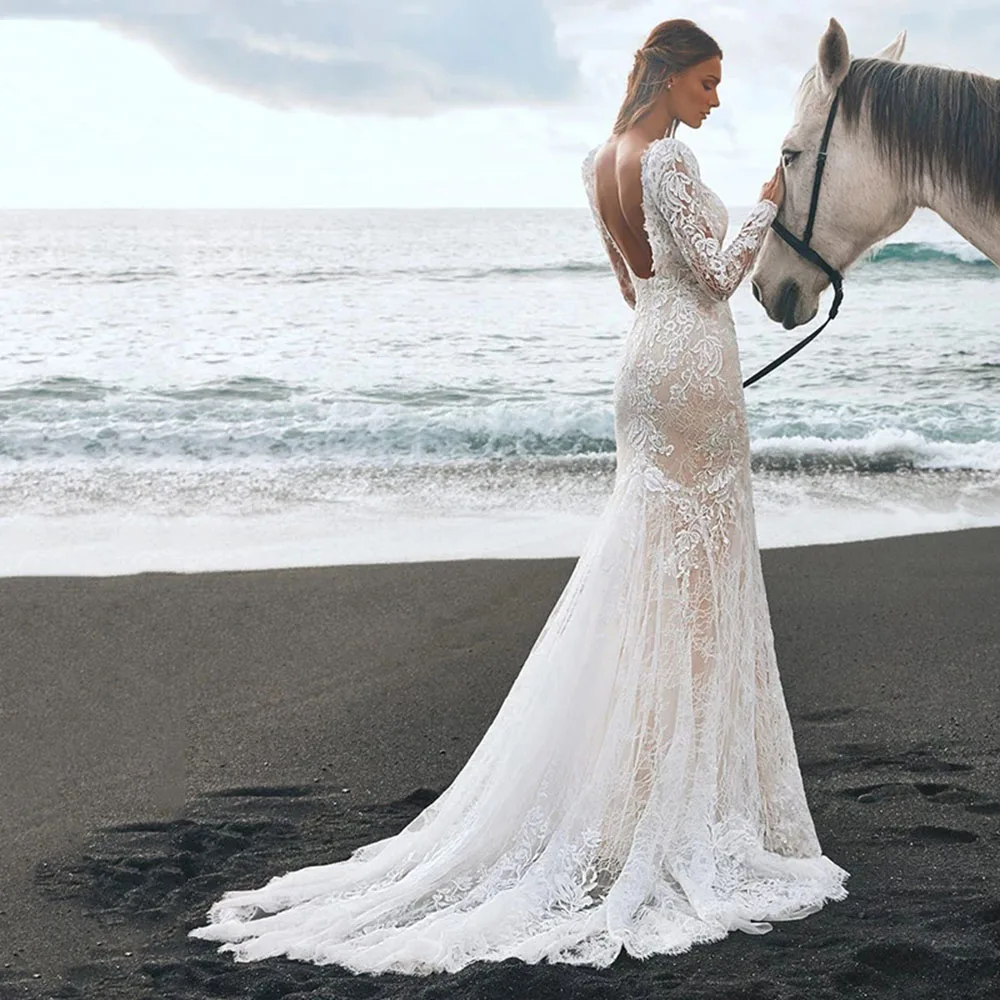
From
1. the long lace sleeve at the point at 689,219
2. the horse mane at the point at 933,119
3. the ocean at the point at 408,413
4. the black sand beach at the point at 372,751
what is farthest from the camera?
the ocean at the point at 408,413

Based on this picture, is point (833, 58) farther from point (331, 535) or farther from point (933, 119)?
point (331, 535)

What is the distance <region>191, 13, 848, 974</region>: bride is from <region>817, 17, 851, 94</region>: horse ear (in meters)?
0.27

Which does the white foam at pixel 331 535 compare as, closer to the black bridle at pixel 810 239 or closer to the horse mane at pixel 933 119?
the black bridle at pixel 810 239

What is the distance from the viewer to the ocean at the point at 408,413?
758cm

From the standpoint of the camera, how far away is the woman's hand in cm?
312

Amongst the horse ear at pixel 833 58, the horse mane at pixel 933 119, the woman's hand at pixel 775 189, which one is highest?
the horse ear at pixel 833 58

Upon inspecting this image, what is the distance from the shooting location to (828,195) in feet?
10.3

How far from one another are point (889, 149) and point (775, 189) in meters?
0.30

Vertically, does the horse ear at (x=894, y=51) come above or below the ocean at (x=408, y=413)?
above

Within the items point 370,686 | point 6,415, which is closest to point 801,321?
point 370,686

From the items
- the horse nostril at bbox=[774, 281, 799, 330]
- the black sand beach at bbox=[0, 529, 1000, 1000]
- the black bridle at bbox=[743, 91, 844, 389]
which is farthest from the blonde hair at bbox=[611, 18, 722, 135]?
the black sand beach at bbox=[0, 529, 1000, 1000]

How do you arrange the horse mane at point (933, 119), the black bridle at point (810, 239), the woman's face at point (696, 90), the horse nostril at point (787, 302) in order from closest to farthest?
the woman's face at point (696, 90) → the horse mane at point (933, 119) → the black bridle at point (810, 239) → the horse nostril at point (787, 302)

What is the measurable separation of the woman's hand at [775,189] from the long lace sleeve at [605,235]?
1.30 feet

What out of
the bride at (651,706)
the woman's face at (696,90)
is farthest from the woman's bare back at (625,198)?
the woman's face at (696,90)
